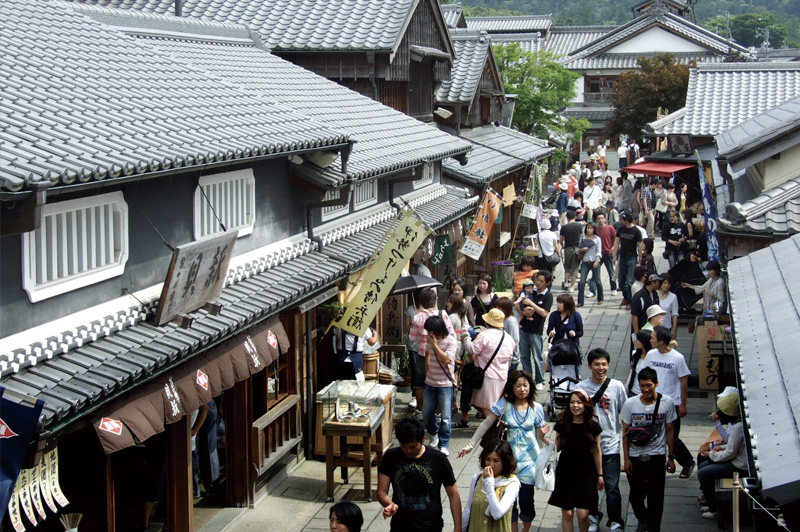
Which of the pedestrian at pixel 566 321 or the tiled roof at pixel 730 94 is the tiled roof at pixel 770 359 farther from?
the tiled roof at pixel 730 94

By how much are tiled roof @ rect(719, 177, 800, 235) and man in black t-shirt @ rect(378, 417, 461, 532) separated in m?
7.09

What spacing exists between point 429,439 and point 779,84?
17880 millimetres

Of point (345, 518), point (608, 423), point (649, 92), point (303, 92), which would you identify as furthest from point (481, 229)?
point (649, 92)

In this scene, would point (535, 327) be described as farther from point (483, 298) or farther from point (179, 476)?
point (179, 476)

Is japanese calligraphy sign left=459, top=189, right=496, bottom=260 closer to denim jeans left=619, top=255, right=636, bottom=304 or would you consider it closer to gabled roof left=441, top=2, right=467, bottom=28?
denim jeans left=619, top=255, right=636, bottom=304

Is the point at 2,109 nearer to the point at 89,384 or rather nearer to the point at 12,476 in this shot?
the point at 89,384

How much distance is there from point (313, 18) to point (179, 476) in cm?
1451

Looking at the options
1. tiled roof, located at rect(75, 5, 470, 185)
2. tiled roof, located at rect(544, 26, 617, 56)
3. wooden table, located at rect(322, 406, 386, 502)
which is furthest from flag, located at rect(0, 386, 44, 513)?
tiled roof, located at rect(544, 26, 617, 56)

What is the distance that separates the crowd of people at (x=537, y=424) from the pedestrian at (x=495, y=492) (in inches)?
0.4

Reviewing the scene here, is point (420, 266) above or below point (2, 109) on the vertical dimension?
below

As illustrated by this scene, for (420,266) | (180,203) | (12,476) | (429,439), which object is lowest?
(429,439)

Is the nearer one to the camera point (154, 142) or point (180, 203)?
point (154, 142)

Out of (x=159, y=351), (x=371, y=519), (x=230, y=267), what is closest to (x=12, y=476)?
(x=159, y=351)

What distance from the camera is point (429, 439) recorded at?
554 inches
